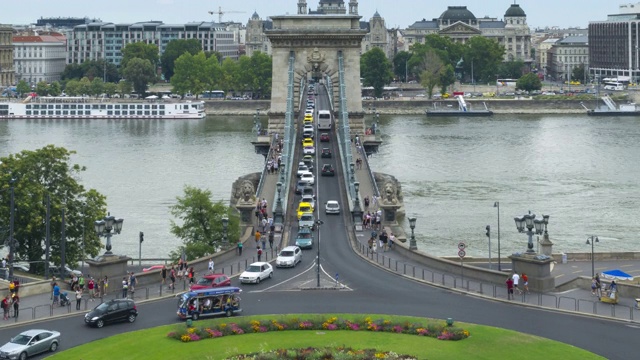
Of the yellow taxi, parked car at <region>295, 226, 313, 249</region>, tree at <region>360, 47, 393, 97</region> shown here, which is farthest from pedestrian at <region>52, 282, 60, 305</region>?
tree at <region>360, 47, 393, 97</region>

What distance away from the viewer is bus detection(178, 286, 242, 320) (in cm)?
3841

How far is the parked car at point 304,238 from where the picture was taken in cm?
5306

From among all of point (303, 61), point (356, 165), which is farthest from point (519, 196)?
point (303, 61)

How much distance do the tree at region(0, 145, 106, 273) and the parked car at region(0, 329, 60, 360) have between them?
1718 centimetres

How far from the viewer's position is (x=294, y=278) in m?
45.9

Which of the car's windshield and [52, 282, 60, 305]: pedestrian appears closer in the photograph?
the car's windshield

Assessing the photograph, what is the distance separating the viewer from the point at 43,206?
177 feet

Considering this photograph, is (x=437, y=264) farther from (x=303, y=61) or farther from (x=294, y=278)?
(x=303, y=61)

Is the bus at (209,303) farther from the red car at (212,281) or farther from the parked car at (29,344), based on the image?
the parked car at (29,344)

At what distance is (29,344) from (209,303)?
6.88 meters

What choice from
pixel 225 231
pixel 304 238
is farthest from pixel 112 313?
pixel 304 238

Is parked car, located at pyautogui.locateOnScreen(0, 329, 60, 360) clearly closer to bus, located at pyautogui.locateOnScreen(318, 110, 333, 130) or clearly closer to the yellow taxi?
the yellow taxi

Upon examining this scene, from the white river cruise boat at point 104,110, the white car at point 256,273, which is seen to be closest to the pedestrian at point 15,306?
the white car at point 256,273

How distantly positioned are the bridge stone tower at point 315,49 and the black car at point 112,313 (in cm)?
5749
